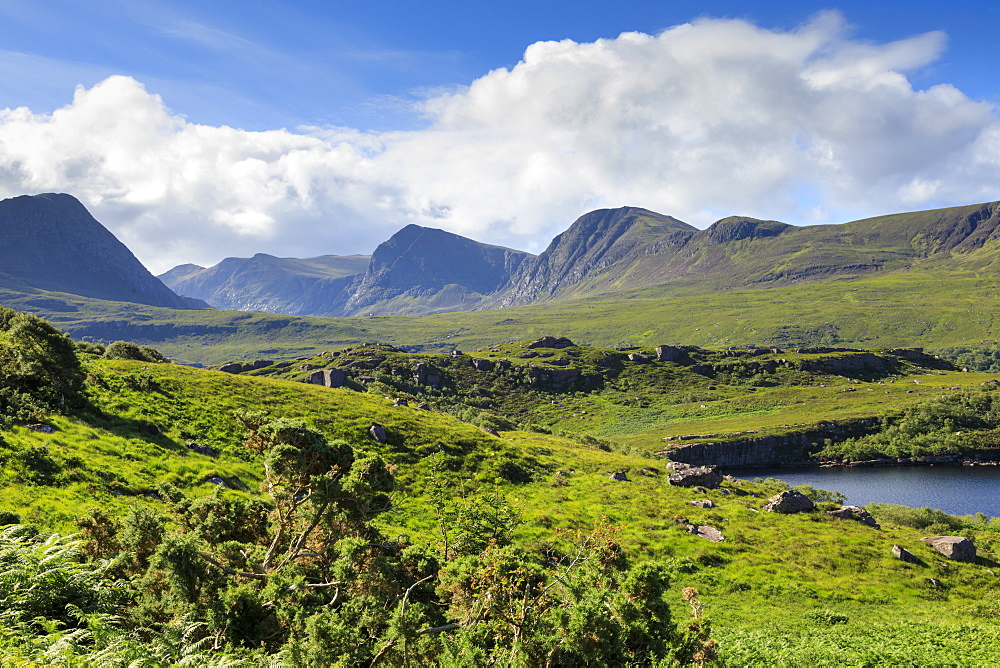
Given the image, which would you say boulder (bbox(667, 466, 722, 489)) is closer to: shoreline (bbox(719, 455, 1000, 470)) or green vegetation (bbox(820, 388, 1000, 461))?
shoreline (bbox(719, 455, 1000, 470))

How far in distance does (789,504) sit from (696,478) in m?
11.8

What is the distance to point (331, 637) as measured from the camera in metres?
12.2

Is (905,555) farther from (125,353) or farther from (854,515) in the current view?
(125,353)

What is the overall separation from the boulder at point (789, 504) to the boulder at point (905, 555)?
39.8ft

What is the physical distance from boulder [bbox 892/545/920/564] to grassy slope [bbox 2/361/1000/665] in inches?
42.7

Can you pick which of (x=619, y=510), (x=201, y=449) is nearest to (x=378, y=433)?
(x=201, y=449)

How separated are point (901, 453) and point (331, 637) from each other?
540 ft

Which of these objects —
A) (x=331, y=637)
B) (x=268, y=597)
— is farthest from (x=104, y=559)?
(x=331, y=637)

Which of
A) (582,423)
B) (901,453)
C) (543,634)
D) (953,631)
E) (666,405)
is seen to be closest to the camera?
(543,634)

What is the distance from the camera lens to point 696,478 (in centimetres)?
6594

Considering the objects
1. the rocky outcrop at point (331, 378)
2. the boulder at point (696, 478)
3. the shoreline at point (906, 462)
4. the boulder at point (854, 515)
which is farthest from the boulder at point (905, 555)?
the rocky outcrop at point (331, 378)

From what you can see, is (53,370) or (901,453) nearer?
(53,370)

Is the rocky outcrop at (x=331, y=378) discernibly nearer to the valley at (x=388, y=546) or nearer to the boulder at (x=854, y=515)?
the valley at (x=388, y=546)

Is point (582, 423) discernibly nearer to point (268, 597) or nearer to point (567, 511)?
point (567, 511)
